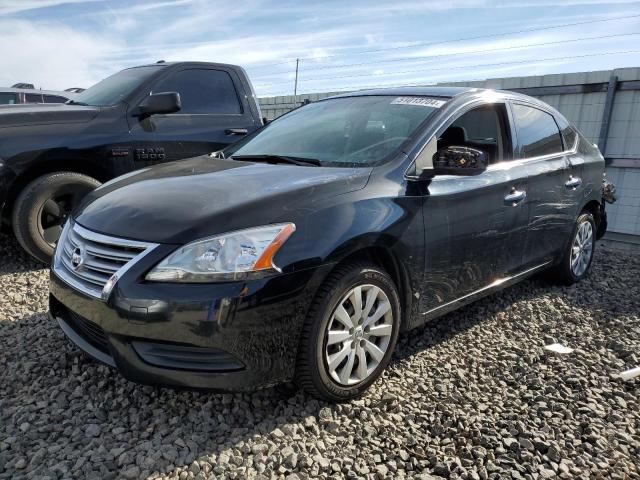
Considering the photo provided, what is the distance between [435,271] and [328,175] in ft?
2.82

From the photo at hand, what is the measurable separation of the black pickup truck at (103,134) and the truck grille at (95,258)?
1903mm

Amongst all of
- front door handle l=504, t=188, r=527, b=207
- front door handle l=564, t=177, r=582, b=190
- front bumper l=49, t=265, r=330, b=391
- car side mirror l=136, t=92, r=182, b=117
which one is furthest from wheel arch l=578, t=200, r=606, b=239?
car side mirror l=136, t=92, r=182, b=117

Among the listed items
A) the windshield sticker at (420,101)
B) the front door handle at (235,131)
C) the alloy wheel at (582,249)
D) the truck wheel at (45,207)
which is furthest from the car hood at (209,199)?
the alloy wheel at (582,249)

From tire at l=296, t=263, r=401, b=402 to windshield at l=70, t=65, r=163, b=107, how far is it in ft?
11.0

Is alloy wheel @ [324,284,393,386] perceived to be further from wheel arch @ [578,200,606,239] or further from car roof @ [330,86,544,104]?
wheel arch @ [578,200,606,239]

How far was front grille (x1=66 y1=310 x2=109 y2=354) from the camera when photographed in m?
2.44

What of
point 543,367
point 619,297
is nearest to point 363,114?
point 543,367

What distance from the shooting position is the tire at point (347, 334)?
2.41m

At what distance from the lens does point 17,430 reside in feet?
7.88

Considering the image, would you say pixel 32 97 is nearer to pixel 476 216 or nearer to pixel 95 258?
pixel 95 258

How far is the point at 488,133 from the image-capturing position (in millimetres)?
3795

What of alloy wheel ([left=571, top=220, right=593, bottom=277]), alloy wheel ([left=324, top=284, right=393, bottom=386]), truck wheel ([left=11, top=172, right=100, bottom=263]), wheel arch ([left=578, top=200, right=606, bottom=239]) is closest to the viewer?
alloy wheel ([left=324, top=284, right=393, bottom=386])

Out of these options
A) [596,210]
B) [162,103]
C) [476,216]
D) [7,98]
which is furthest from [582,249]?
[7,98]

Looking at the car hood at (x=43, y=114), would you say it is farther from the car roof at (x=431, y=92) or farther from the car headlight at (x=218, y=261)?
the car headlight at (x=218, y=261)
